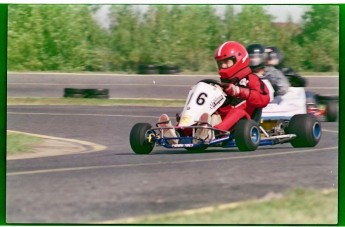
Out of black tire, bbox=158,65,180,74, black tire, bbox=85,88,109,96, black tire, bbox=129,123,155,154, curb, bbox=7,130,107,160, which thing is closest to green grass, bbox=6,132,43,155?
curb, bbox=7,130,107,160

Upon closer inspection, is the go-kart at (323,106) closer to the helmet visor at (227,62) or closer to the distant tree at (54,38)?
the helmet visor at (227,62)

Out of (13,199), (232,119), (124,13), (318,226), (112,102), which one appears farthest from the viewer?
(112,102)

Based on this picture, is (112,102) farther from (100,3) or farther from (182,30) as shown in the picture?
(100,3)

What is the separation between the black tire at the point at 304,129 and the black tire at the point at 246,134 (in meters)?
0.94

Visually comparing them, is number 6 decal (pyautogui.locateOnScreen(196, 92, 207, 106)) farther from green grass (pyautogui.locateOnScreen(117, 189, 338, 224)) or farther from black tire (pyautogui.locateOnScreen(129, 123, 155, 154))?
green grass (pyautogui.locateOnScreen(117, 189, 338, 224))

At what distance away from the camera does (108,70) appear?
16.4m

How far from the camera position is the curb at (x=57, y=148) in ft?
45.9

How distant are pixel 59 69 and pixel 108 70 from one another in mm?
883

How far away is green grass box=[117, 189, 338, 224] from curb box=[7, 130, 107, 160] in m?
3.66

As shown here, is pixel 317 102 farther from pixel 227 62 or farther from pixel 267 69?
pixel 227 62

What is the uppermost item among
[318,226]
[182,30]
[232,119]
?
[182,30]

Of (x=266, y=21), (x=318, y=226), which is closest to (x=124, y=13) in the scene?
(x=266, y=21)

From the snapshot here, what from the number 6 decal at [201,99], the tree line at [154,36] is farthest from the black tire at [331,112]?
the number 6 decal at [201,99]

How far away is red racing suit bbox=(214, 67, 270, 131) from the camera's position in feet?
44.8
